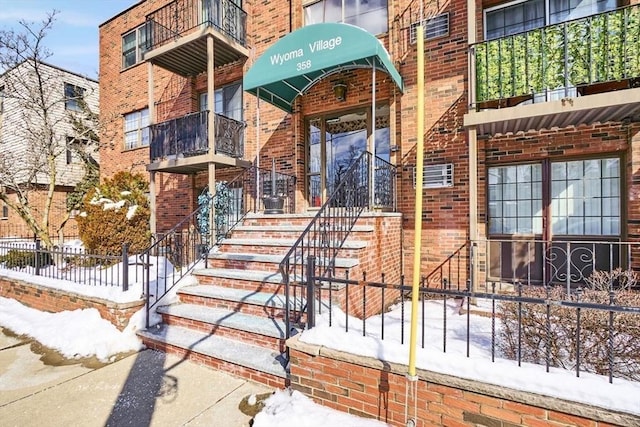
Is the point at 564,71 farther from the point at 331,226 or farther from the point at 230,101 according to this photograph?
the point at 230,101

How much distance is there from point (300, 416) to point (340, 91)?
20.7ft

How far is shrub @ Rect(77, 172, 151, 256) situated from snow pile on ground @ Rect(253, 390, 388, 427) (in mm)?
7764

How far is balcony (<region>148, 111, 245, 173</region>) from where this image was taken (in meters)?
7.89

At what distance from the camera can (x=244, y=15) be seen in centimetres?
875

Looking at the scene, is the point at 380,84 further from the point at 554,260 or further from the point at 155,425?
the point at 155,425

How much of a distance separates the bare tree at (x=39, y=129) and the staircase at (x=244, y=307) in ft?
26.6

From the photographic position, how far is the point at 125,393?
10.9 feet

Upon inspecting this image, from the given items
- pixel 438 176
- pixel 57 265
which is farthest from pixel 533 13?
pixel 57 265

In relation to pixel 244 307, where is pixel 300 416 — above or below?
below

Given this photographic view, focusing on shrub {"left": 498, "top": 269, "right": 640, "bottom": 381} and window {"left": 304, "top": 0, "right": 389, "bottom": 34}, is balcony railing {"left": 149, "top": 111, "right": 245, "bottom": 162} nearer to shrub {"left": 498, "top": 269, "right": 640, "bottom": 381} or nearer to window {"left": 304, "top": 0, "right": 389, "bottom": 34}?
window {"left": 304, "top": 0, "right": 389, "bottom": 34}

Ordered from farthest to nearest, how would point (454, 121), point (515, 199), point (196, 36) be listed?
point (196, 36)
point (454, 121)
point (515, 199)

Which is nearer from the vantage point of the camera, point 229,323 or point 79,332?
point 229,323

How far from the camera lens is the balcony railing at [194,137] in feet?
26.2

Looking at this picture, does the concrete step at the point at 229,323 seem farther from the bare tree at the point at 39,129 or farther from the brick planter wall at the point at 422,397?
the bare tree at the point at 39,129
